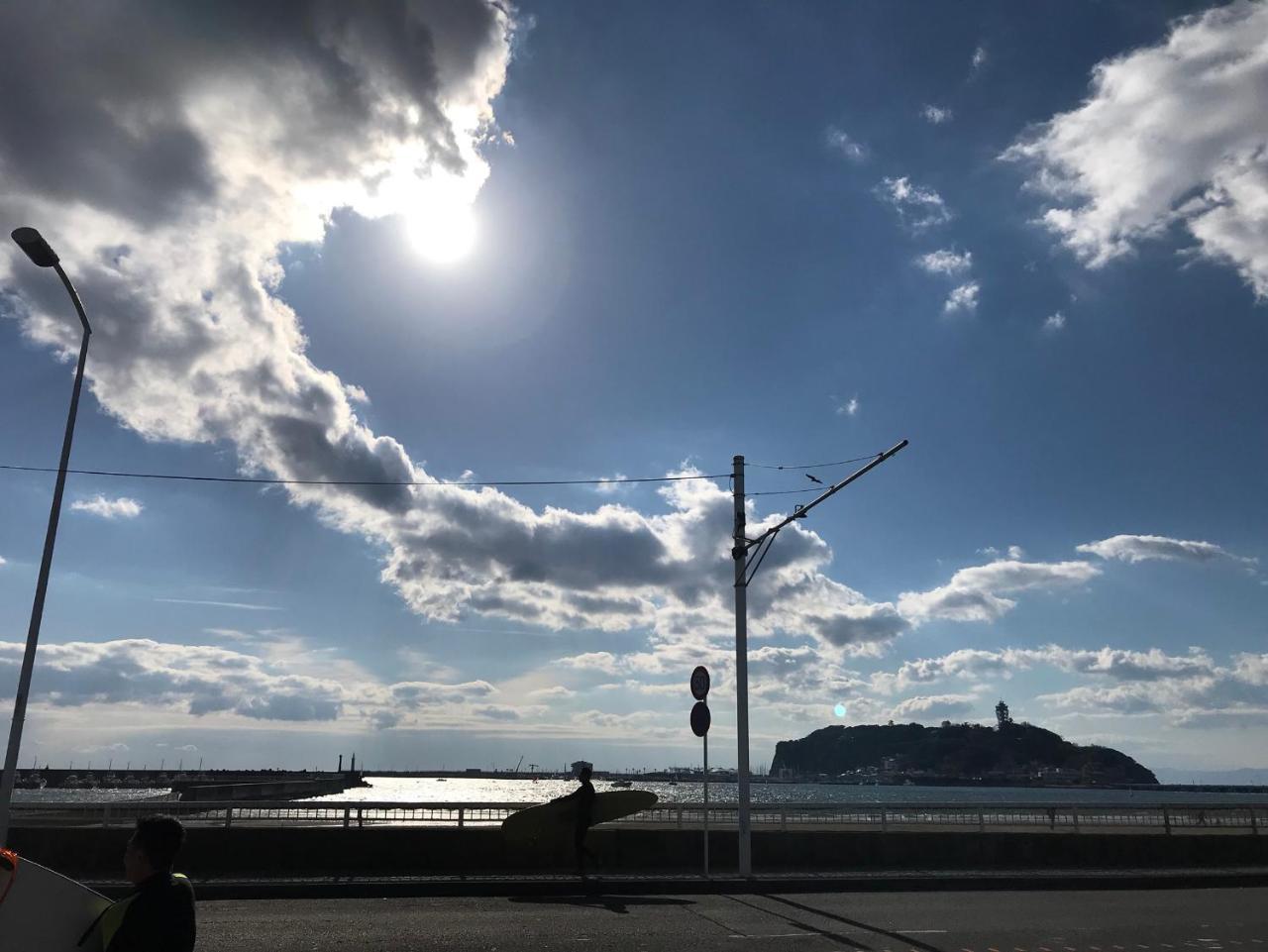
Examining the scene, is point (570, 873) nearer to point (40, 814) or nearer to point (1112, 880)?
point (1112, 880)

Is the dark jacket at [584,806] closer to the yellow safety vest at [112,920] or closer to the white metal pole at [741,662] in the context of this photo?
the white metal pole at [741,662]

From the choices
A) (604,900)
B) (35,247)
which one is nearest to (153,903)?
(604,900)

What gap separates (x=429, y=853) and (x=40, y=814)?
38.5 feet

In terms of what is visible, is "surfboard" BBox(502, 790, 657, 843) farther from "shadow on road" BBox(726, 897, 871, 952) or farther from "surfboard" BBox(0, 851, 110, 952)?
"surfboard" BBox(0, 851, 110, 952)

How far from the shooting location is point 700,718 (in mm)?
17359

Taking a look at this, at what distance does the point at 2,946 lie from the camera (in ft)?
12.6

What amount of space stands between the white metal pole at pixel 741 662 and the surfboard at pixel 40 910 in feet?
44.8

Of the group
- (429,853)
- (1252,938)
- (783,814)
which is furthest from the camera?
(783,814)

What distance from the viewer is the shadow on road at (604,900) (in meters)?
13.8

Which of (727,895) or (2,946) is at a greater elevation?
(2,946)

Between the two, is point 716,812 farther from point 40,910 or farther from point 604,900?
point 40,910

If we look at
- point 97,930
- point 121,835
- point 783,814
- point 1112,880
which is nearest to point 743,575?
point 783,814

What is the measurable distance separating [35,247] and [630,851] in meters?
14.5

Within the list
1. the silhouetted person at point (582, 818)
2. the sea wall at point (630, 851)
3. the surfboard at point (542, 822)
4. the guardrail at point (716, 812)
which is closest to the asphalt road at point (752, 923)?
the silhouetted person at point (582, 818)
